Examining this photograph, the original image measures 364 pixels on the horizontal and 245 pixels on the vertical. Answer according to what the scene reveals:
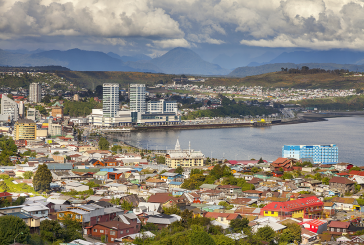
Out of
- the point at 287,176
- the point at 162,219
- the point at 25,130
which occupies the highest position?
the point at 25,130

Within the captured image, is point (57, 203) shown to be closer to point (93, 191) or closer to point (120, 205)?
point (120, 205)

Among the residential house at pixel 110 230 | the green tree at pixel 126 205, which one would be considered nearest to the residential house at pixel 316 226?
the residential house at pixel 110 230

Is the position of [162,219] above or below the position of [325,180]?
below

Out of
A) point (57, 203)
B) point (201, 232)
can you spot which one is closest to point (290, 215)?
point (201, 232)

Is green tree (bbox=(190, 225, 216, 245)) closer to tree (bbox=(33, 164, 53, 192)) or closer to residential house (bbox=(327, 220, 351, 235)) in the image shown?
residential house (bbox=(327, 220, 351, 235))

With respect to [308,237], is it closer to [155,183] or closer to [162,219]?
[162,219]

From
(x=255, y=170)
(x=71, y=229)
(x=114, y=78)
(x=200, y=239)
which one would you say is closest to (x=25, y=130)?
(x=255, y=170)
